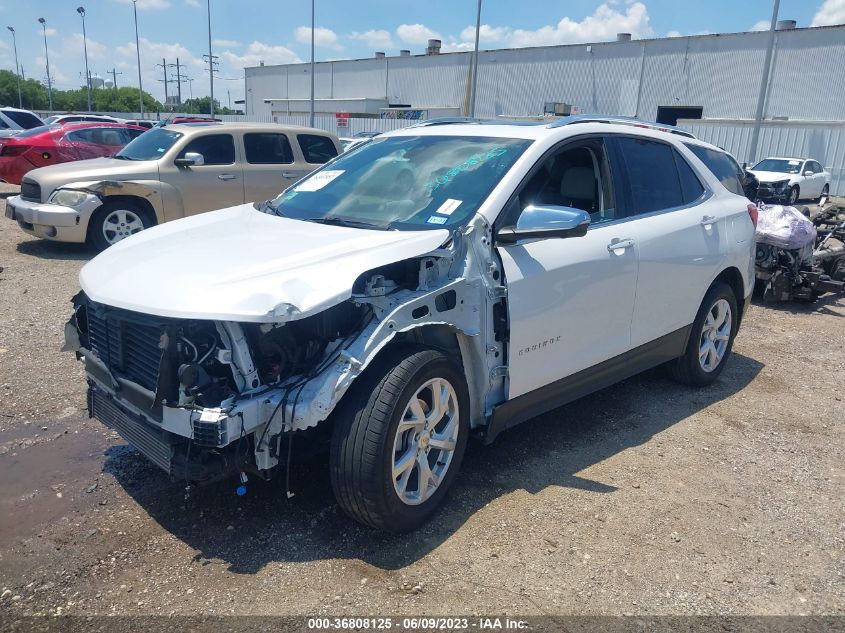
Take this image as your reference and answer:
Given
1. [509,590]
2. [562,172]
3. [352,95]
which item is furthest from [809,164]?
[352,95]

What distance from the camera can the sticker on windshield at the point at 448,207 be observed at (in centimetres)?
353

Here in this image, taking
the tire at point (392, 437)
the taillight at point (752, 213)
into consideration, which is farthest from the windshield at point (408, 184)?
the taillight at point (752, 213)

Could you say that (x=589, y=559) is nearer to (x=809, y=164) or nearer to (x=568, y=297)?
(x=568, y=297)

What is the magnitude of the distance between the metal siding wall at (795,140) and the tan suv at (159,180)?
874 inches

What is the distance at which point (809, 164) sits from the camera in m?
22.7

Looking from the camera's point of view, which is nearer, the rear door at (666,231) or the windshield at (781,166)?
the rear door at (666,231)

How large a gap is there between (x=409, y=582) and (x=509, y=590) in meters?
0.42

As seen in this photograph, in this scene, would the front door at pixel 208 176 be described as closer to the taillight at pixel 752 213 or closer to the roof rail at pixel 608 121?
the roof rail at pixel 608 121

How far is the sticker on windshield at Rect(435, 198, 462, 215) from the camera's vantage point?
11.6ft

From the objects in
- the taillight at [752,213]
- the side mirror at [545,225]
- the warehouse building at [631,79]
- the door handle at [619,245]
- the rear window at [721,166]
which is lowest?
the door handle at [619,245]

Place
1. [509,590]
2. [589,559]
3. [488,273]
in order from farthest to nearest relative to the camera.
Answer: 1. [488,273]
2. [589,559]
3. [509,590]

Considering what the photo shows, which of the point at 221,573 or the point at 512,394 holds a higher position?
the point at 512,394

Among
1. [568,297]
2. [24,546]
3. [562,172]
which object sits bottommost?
[24,546]

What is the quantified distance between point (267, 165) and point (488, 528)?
Result: 7.99 meters
